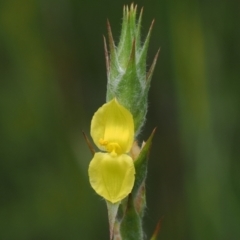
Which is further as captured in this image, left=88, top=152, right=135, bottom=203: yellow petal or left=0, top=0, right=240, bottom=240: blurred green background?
left=0, top=0, right=240, bottom=240: blurred green background

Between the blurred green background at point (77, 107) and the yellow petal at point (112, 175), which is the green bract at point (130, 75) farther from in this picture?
the blurred green background at point (77, 107)

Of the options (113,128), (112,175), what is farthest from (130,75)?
(112,175)

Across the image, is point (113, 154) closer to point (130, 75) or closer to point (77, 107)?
point (130, 75)

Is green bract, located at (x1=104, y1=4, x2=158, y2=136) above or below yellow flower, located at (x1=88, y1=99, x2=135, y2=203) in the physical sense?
above

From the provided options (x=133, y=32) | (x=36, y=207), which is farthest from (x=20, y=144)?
(x=133, y=32)

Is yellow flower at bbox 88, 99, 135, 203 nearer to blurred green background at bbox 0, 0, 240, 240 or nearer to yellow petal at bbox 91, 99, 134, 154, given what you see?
yellow petal at bbox 91, 99, 134, 154

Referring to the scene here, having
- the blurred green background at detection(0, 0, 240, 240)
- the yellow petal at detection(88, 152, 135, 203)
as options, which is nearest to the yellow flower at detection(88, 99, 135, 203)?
the yellow petal at detection(88, 152, 135, 203)
